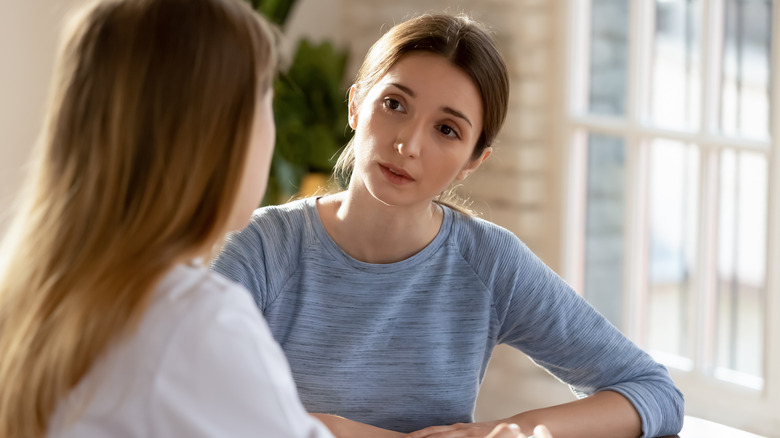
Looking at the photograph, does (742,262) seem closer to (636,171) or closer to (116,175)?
(636,171)

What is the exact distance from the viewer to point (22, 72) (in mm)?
3314

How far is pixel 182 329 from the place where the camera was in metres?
0.85

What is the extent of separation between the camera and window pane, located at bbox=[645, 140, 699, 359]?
2.54 m

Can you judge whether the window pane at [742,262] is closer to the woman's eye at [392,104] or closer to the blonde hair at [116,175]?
the woman's eye at [392,104]

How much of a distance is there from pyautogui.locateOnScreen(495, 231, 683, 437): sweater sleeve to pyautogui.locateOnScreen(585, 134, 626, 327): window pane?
1263 millimetres

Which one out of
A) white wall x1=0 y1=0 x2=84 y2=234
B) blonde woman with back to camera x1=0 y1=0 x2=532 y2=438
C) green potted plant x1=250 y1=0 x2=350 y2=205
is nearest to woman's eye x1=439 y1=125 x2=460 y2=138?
blonde woman with back to camera x1=0 y1=0 x2=532 y2=438

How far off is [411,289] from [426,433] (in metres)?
0.24

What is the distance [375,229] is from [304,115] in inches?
68.8

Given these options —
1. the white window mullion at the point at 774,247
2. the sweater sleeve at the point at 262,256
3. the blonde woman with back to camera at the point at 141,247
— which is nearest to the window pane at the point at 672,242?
the white window mullion at the point at 774,247

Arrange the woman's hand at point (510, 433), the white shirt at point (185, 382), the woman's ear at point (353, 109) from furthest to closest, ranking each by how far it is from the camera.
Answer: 1. the woman's ear at point (353, 109)
2. the woman's hand at point (510, 433)
3. the white shirt at point (185, 382)

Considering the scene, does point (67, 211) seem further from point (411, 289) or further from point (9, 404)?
point (411, 289)

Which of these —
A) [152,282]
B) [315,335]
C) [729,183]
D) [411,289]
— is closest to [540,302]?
[411,289]

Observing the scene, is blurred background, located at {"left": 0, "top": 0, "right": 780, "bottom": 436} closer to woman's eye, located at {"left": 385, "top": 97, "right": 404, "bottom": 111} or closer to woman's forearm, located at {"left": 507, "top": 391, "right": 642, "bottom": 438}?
woman's forearm, located at {"left": 507, "top": 391, "right": 642, "bottom": 438}

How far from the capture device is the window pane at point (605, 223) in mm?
2744
